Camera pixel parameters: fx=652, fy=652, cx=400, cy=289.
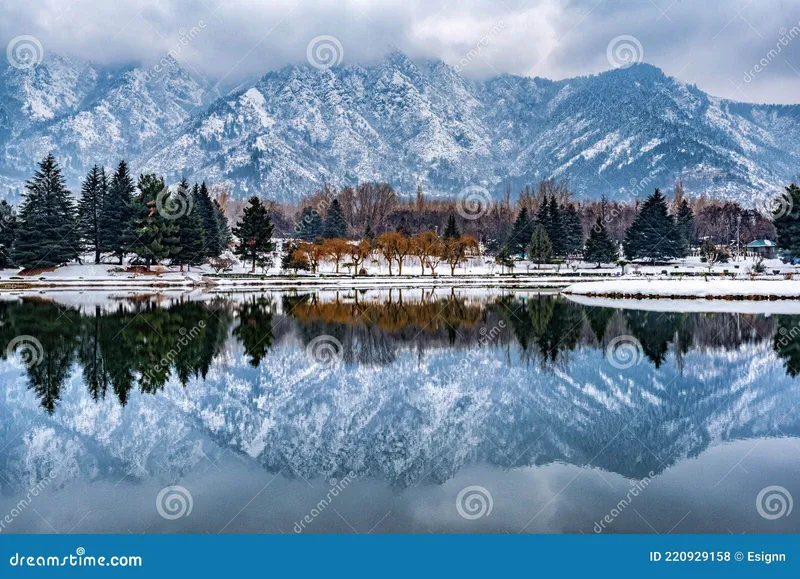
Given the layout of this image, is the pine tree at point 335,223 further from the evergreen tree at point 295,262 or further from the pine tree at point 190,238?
the pine tree at point 190,238

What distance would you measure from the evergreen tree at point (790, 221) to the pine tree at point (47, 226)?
84262mm

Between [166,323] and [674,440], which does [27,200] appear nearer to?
[166,323]

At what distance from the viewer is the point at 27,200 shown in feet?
239

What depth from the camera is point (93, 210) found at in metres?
78.1

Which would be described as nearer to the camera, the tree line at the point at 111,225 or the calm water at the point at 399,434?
the calm water at the point at 399,434

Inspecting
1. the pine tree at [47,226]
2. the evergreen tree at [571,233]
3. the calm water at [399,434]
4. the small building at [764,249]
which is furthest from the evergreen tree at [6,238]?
the small building at [764,249]

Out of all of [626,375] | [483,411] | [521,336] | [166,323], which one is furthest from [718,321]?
[166,323]

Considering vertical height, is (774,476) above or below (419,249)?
below

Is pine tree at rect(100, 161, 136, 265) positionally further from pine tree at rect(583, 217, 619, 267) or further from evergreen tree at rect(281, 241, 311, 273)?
pine tree at rect(583, 217, 619, 267)

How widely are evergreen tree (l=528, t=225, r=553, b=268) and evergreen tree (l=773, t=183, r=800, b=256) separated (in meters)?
28.3

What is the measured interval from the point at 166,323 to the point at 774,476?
2585 centimetres

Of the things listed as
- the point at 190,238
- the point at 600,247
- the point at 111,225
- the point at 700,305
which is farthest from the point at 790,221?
the point at 111,225

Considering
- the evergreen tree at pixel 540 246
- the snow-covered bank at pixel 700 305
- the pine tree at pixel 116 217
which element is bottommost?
the snow-covered bank at pixel 700 305

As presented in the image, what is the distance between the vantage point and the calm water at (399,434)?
348 inches
